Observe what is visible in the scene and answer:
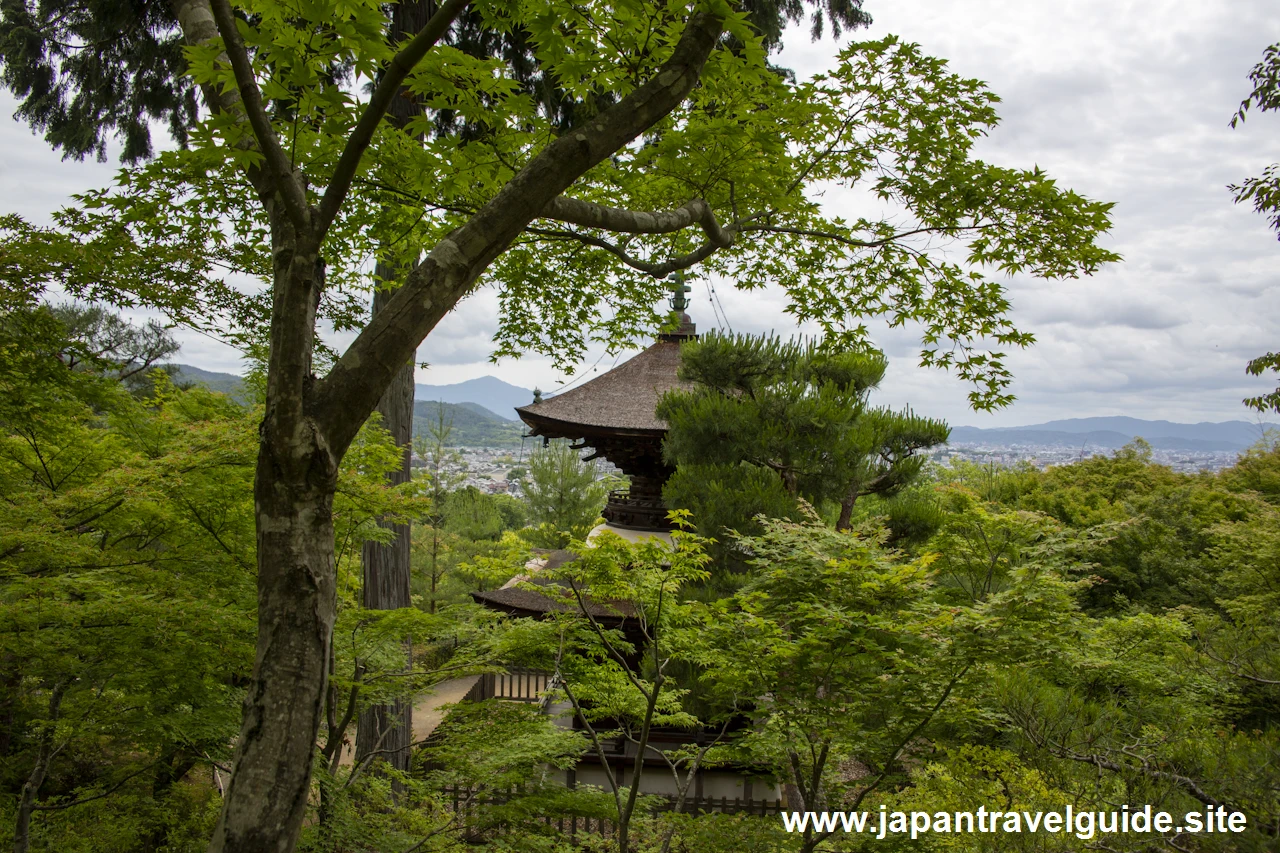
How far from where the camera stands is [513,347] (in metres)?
5.66

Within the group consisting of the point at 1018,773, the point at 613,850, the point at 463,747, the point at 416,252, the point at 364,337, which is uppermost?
the point at 416,252

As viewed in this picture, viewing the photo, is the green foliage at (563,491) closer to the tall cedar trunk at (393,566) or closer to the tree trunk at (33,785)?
the tall cedar trunk at (393,566)

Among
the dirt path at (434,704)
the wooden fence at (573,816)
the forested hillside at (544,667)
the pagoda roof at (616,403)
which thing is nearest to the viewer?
the forested hillside at (544,667)

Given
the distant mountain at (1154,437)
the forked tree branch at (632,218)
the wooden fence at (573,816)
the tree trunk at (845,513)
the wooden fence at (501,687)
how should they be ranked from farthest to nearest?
the distant mountain at (1154,437) < the wooden fence at (501,687) < the tree trunk at (845,513) < the wooden fence at (573,816) < the forked tree branch at (632,218)

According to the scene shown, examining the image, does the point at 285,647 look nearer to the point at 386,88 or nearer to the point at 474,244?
the point at 474,244

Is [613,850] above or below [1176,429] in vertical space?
below

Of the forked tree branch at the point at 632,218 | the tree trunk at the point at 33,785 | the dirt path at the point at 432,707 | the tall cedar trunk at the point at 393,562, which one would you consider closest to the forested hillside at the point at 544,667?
the tree trunk at the point at 33,785

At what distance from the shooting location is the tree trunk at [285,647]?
5.92 ft

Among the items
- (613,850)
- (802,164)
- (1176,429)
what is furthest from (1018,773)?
(1176,429)

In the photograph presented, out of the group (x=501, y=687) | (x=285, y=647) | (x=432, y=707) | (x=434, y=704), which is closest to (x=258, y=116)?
(x=285, y=647)

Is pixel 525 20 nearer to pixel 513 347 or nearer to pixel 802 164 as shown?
pixel 802 164

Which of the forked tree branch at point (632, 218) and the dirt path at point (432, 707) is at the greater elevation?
the forked tree branch at point (632, 218)

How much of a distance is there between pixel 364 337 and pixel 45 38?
21.4 ft

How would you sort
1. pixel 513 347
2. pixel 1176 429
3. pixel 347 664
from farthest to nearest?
pixel 1176 429, pixel 513 347, pixel 347 664
